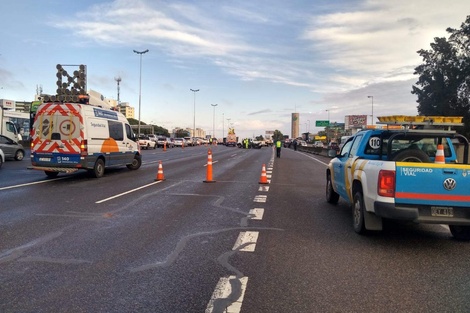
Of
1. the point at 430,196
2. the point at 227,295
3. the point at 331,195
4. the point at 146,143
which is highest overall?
the point at 146,143

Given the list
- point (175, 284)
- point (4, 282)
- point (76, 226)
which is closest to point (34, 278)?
point (4, 282)

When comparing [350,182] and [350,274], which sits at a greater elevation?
[350,182]

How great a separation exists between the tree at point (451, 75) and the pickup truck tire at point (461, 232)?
171 feet

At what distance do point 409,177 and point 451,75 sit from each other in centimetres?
5608

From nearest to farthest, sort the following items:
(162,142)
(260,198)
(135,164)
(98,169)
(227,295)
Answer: (227,295)
(260,198)
(98,169)
(135,164)
(162,142)

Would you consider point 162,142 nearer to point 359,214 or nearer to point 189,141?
point 189,141

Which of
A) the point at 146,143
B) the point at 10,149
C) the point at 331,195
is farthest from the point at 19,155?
the point at 146,143

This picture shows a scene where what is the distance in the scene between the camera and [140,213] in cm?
820

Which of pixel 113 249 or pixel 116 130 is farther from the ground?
pixel 116 130

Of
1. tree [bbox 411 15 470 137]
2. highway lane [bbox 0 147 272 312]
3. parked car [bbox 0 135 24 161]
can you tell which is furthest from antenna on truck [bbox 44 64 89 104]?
tree [bbox 411 15 470 137]

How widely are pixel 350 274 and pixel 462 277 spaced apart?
4.41ft

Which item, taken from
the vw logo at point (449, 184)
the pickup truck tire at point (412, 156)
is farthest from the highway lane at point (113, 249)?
the vw logo at point (449, 184)

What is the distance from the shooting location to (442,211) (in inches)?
230

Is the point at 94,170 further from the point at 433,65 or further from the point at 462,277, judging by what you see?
the point at 433,65
